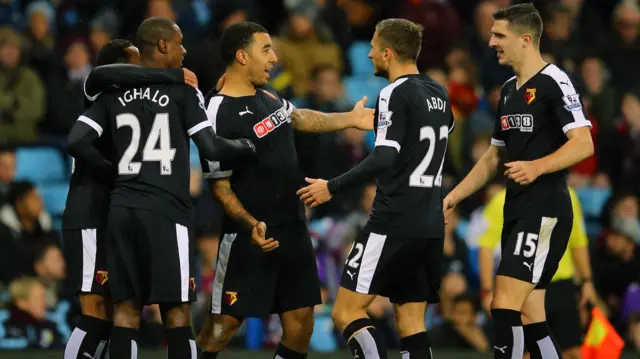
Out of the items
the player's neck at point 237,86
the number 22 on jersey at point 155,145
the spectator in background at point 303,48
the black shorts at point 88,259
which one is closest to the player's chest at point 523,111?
the player's neck at point 237,86

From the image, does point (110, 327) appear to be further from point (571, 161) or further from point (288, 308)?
point (571, 161)

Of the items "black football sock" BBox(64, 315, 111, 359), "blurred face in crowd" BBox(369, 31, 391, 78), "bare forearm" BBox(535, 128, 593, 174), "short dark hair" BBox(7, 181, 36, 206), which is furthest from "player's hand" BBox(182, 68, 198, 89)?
"short dark hair" BBox(7, 181, 36, 206)

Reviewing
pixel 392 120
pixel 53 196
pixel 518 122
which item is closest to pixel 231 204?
pixel 392 120

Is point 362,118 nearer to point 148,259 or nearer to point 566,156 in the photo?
point 566,156

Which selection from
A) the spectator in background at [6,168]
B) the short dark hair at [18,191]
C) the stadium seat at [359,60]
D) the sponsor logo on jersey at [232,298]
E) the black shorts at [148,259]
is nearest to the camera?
the black shorts at [148,259]

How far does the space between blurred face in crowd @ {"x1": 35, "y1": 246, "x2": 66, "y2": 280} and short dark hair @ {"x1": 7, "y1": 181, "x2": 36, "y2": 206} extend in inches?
27.7

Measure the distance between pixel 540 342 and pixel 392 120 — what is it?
5.38 ft

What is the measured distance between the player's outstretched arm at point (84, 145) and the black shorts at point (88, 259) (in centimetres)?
51

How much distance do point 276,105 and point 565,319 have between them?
2822 millimetres

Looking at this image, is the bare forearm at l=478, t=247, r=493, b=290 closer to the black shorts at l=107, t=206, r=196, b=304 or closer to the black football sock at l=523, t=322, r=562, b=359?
the black football sock at l=523, t=322, r=562, b=359

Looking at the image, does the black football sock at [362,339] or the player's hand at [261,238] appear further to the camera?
the player's hand at [261,238]

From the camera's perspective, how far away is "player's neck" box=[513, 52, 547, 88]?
24.0ft

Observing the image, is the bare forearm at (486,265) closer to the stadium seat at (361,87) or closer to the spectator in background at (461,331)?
the spectator in background at (461,331)

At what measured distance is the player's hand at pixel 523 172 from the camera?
695cm
